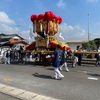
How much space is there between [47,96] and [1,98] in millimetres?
1653

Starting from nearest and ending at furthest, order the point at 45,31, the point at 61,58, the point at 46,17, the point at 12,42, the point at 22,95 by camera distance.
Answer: the point at 22,95 → the point at 61,58 → the point at 46,17 → the point at 45,31 → the point at 12,42

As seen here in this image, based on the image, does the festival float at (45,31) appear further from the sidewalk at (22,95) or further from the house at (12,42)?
the house at (12,42)

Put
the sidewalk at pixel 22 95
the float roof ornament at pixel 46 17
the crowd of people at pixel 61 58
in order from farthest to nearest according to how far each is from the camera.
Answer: the float roof ornament at pixel 46 17 → the crowd of people at pixel 61 58 → the sidewalk at pixel 22 95

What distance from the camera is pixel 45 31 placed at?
66.0 feet

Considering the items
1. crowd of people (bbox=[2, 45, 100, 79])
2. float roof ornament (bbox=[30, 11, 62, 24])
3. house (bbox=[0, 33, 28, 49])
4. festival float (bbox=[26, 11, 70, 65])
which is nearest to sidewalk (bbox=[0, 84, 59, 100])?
crowd of people (bbox=[2, 45, 100, 79])

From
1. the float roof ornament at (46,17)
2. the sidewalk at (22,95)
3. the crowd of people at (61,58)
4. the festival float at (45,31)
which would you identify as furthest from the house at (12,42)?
the sidewalk at (22,95)

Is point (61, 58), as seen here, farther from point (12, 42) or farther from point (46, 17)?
point (12, 42)

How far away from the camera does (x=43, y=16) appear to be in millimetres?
20094

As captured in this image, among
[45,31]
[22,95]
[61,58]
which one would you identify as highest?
[45,31]

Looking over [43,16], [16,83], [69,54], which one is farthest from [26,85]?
[43,16]

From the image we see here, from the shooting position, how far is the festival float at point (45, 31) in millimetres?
19875

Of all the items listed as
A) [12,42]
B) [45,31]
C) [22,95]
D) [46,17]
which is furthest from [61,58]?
[12,42]

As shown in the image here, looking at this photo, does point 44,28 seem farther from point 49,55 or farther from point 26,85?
point 26,85

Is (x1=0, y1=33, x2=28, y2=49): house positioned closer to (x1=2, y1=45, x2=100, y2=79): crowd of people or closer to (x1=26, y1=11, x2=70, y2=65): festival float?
(x1=2, y1=45, x2=100, y2=79): crowd of people
